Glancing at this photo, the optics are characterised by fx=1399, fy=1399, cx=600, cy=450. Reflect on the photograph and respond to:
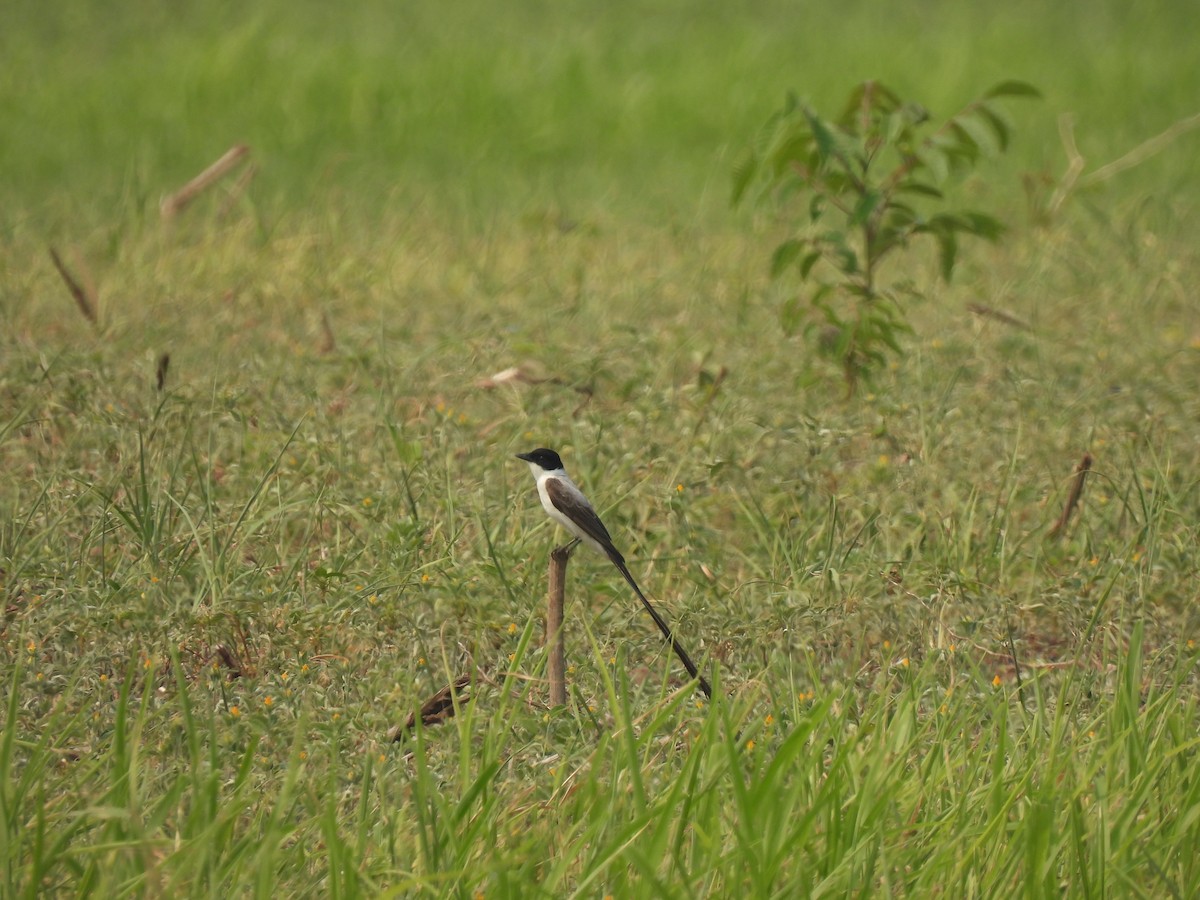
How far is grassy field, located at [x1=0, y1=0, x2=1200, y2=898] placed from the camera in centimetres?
247

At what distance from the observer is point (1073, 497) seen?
158 inches

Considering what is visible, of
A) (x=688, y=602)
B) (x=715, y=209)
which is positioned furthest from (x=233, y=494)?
(x=715, y=209)

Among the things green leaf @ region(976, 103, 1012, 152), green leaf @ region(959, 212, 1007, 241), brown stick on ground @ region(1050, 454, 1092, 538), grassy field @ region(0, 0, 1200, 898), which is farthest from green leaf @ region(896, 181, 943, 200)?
brown stick on ground @ region(1050, 454, 1092, 538)

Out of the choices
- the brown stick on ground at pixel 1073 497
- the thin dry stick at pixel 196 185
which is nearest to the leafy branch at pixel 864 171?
the brown stick on ground at pixel 1073 497

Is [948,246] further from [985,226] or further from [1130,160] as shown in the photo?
[1130,160]

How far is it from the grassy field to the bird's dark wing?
20cm

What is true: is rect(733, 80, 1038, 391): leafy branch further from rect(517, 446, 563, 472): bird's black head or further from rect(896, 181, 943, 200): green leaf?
rect(517, 446, 563, 472): bird's black head

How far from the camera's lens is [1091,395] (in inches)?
201

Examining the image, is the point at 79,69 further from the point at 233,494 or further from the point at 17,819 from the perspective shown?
the point at 17,819

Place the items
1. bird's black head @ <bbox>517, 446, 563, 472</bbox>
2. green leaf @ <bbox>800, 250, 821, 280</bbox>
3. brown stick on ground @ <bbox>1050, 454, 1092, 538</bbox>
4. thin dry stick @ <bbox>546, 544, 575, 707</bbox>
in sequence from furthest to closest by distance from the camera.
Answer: green leaf @ <bbox>800, 250, 821, 280</bbox> → brown stick on ground @ <bbox>1050, 454, 1092, 538</bbox> → bird's black head @ <bbox>517, 446, 563, 472</bbox> → thin dry stick @ <bbox>546, 544, 575, 707</bbox>

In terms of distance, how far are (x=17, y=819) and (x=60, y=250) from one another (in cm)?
525

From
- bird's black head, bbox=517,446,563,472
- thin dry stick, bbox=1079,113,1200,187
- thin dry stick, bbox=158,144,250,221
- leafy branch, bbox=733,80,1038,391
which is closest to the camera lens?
bird's black head, bbox=517,446,563,472

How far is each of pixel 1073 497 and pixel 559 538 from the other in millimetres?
1481

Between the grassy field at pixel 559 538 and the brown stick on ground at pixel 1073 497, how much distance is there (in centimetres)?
6
